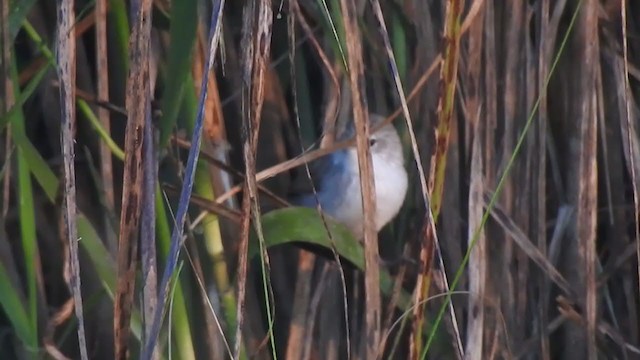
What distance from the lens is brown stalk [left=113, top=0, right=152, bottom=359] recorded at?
89 centimetres

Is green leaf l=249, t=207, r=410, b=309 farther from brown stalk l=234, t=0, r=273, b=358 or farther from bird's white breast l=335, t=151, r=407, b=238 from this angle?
brown stalk l=234, t=0, r=273, b=358

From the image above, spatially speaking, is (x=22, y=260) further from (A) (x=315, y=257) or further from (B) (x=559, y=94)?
(B) (x=559, y=94)

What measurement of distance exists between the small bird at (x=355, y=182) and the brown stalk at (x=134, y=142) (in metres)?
0.55

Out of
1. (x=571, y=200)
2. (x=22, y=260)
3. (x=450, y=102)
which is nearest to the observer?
(x=450, y=102)

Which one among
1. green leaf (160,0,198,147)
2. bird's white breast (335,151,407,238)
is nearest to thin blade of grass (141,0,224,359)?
green leaf (160,0,198,147)

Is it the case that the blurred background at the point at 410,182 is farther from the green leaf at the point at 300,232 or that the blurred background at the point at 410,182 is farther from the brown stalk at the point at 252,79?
the brown stalk at the point at 252,79

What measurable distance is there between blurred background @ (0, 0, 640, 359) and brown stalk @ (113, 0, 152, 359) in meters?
0.19

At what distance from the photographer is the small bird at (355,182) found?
149 centimetres

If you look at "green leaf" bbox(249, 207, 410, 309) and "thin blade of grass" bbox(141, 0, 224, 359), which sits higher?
"thin blade of grass" bbox(141, 0, 224, 359)

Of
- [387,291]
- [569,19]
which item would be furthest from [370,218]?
[569,19]

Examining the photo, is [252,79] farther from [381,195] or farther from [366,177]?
→ [381,195]

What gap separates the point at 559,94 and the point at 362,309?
0.41 meters

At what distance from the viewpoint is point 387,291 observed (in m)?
1.32

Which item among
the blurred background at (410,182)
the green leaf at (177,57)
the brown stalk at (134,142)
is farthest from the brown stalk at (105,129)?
the brown stalk at (134,142)
